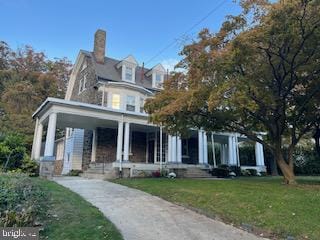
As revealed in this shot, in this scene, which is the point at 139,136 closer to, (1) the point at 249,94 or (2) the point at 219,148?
(2) the point at 219,148

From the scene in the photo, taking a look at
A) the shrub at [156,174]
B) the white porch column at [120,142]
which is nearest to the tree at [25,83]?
the white porch column at [120,142]

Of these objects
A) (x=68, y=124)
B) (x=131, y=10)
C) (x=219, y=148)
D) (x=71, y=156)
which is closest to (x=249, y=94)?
(x=131, y=10)

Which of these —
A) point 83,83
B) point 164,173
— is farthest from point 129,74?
point 164,173

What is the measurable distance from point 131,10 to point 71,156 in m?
10.9

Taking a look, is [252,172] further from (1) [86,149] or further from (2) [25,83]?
(2) [25,83]

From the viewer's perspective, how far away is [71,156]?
65.5 feet

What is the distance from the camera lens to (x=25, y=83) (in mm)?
28031

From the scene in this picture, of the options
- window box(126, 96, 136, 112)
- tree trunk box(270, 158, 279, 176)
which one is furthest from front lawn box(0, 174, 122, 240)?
tree trunk box(270, 158, 279, 176)

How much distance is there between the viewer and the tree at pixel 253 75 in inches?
356

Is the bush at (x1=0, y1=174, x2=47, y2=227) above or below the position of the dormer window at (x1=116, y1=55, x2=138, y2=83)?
below

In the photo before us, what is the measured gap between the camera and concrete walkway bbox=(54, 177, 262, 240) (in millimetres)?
5176

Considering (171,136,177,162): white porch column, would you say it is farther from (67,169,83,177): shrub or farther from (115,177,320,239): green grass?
(115,177,320,239): green grass

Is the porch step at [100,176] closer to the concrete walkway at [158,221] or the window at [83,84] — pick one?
the concrete walkway at [158,221]

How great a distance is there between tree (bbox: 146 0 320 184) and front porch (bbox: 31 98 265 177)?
3362mm
